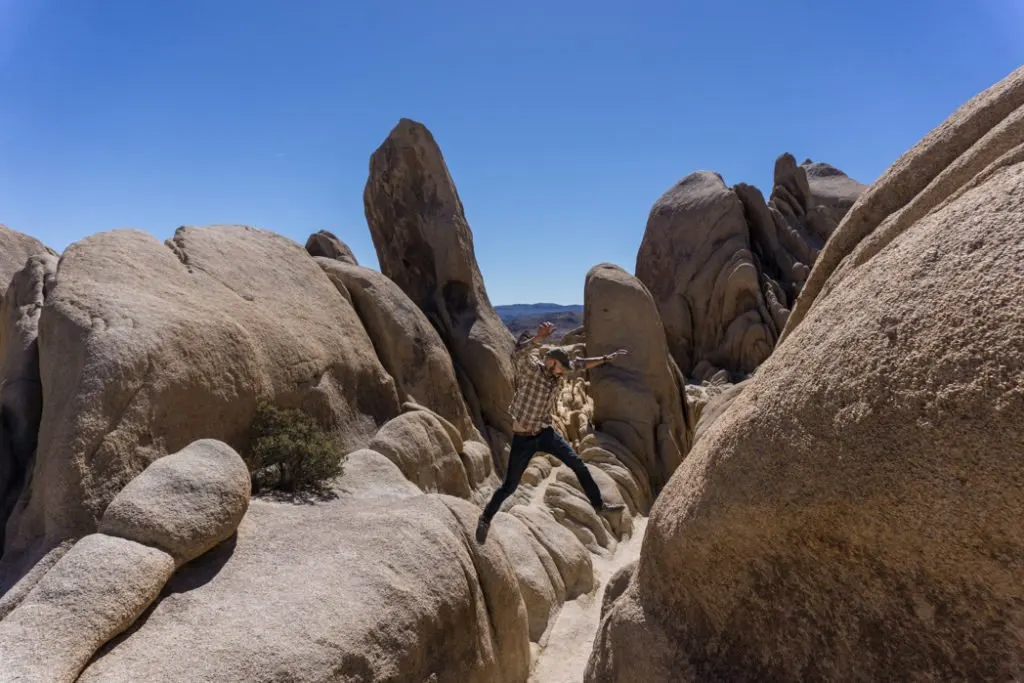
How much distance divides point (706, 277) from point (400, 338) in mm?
18586

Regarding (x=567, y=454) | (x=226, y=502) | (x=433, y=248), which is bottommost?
(x=567, y=454)

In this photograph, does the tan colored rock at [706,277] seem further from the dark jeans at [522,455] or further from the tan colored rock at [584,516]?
the dark jeans at [522,455]

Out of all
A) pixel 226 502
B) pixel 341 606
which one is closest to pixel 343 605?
pixel 341 606

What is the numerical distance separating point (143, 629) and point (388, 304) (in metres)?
6.77

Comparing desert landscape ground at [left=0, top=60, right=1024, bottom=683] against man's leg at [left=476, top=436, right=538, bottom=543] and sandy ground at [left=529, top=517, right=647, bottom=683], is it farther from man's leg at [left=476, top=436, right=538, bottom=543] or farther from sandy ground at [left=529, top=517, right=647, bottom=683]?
man's leg at [left=476, top=436, right=538, bottom=543]

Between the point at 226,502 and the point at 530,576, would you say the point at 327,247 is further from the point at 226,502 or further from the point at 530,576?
the point at 226,502

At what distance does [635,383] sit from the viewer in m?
16.0

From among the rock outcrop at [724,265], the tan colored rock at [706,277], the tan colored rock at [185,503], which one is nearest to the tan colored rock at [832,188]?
the rock outcrop at [724,265]

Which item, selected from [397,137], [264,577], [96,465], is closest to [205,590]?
[264,577]

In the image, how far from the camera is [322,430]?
8062 millimetres

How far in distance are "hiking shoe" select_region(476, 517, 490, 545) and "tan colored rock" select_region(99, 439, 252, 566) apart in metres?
2.09

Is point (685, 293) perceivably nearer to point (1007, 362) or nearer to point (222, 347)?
point (222, 347)

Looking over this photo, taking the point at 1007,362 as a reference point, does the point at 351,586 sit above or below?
below

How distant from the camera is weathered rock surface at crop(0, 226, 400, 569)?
18.4 feet
